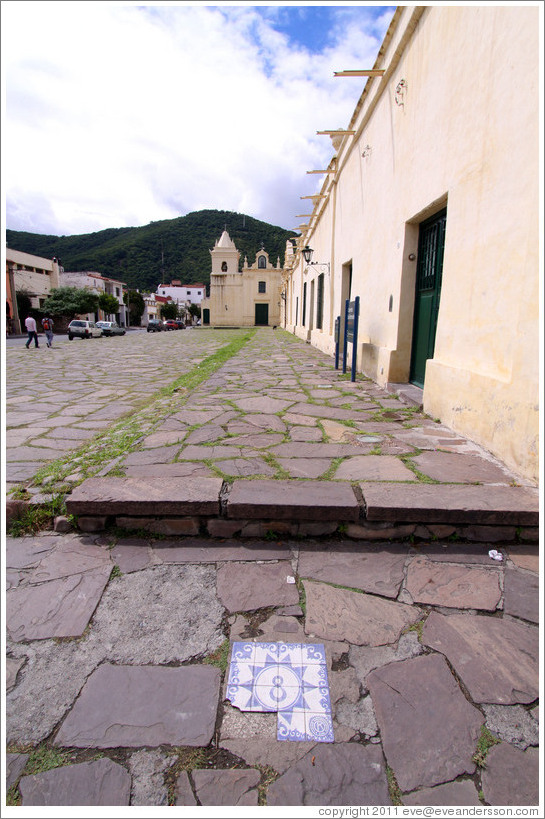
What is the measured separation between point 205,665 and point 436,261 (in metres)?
5.09

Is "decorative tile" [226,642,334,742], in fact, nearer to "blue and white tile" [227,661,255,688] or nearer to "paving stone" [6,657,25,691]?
"blue and white tile" [227,661,255,688]

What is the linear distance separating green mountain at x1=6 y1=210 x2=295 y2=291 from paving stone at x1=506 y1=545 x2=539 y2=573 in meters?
72.7

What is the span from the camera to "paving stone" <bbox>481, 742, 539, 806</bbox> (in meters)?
1.19

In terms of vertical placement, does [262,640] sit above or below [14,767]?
above

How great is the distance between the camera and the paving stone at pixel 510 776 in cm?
119

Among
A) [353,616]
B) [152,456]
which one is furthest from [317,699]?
[152,456]

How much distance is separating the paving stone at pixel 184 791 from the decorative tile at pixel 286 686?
0.88 feet

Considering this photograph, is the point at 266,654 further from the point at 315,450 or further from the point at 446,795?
the point at 315,450

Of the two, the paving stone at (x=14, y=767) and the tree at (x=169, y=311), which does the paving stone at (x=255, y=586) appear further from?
the tree at (x=169, y=311)

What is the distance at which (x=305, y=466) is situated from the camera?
123 inches

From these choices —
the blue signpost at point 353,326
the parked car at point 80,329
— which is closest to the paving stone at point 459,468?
the blue signpost at point 353,326

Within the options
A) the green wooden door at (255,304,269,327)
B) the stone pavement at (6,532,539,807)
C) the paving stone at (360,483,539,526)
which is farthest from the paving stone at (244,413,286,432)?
the green wooden door at (255,304,269,327)

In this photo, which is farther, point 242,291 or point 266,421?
point 242,291

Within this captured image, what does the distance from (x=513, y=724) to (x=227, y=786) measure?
0.94 m
